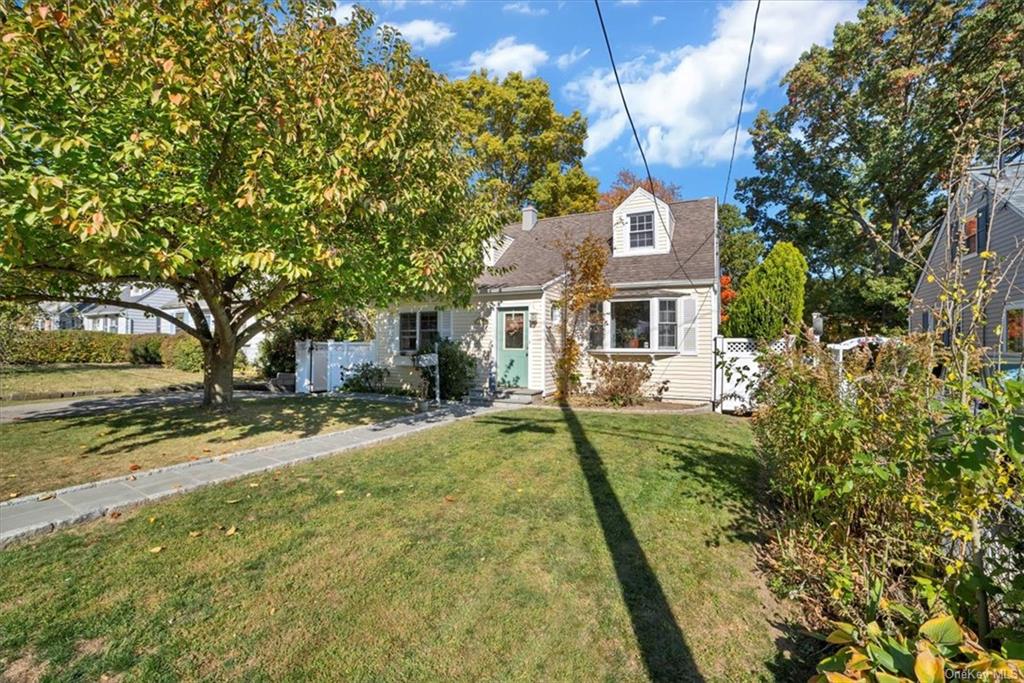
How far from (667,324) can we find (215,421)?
35.8ft

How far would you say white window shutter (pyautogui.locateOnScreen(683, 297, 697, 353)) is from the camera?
40.7ft

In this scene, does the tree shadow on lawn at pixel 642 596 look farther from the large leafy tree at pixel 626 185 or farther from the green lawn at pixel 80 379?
the large leafy tree at pixel 626 185

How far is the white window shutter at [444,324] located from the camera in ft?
46.6

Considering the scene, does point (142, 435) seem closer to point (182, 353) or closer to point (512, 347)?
point (512, 347)

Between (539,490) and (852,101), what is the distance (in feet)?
78.7

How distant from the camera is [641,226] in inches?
567

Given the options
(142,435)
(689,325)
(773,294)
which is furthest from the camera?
(689,325)

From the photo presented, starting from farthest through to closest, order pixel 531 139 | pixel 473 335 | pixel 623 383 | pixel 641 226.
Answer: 1. pixel 531 139
2. pixel 641 226
3. pixel 473 335
4. pixel 623 383

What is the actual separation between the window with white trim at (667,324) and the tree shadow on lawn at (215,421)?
7.43 meters

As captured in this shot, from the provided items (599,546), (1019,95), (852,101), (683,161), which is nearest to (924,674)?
(599,546)

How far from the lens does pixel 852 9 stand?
1942 centimetres

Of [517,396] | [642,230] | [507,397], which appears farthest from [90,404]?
[642,230]

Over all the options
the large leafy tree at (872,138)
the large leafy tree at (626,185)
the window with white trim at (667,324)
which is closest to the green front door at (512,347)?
the window with white trim at (667,324)

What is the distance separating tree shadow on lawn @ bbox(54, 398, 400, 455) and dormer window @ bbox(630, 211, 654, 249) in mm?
8873
